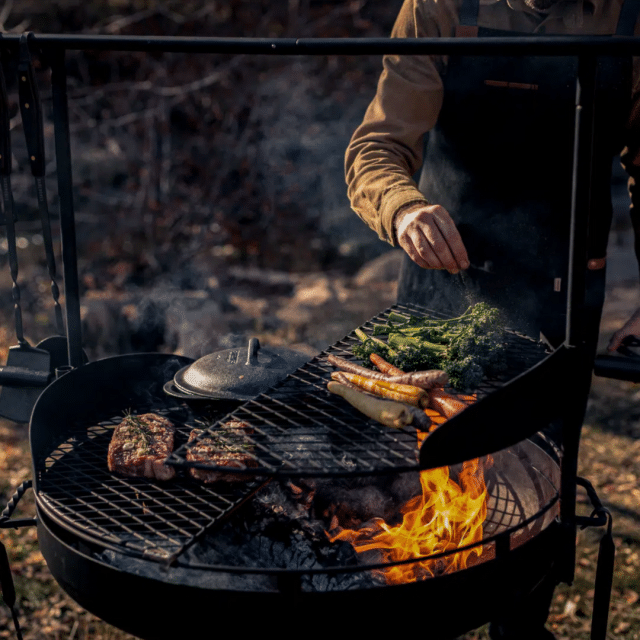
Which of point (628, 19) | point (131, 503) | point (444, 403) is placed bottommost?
point (131, 503)

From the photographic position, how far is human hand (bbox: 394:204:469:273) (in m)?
2.70

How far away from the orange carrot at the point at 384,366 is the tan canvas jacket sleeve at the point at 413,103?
0.65 meters

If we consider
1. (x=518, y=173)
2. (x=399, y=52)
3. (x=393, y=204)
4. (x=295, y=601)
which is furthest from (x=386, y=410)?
(x=518, y=173)

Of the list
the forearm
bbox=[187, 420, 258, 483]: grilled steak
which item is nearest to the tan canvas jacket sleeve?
the forearm

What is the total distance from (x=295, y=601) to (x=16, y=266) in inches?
69.8

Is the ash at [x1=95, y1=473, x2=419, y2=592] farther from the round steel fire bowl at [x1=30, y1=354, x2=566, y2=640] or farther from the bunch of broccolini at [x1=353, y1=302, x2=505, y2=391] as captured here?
the bunch of broccolini at [x1=353, y1=302, x2=505, y2=391]

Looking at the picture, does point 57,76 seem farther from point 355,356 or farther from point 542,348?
point 542,348

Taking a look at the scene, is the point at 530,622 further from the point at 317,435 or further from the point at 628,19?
the point at 628,19

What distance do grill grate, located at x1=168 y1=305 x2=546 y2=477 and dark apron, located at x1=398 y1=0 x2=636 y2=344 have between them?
0.99m

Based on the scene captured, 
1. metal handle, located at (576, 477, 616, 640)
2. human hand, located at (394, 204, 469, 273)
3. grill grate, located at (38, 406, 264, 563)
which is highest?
human hand, located at (394, 204, 469, 273)

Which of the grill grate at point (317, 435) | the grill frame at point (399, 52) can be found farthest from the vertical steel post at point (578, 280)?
the grill grate at point (317, 435)

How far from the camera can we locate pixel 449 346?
2490mm

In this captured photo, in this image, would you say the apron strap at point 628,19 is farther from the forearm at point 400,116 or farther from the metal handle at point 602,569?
the metal handle at point 602,569

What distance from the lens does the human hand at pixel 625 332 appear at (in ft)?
8.65
